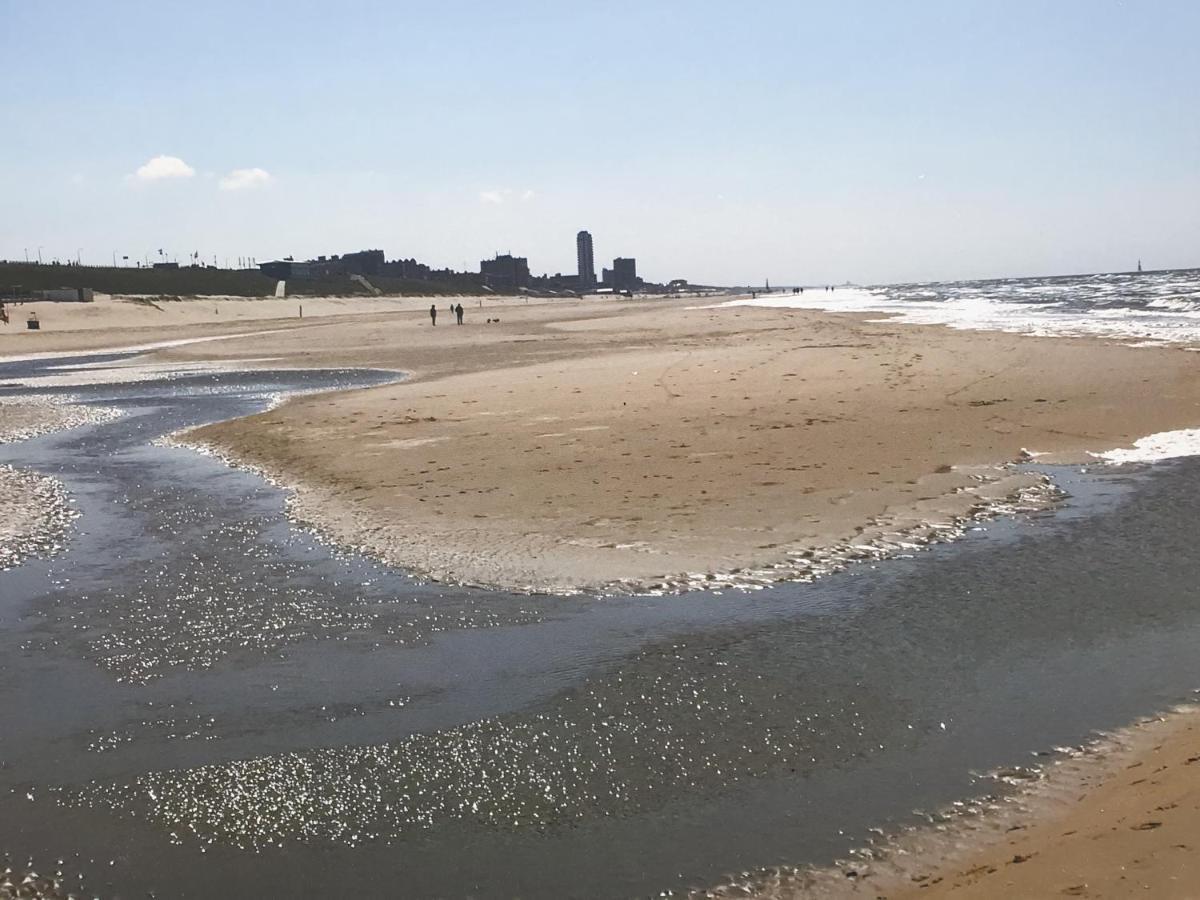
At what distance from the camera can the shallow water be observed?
200 inches

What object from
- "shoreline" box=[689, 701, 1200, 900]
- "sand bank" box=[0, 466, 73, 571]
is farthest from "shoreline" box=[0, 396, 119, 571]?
"shoreline" box=[689, 701, 1200, 900]

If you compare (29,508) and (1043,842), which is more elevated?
(29,508)

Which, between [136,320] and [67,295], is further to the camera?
[67,295]

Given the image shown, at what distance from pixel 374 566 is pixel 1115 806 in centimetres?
703

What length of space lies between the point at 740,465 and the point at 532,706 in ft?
24.4

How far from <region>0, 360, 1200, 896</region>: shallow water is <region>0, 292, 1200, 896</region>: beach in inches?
25.0

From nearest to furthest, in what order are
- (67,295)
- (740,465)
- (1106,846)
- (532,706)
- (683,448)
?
1. (1106,846)
2. (532,706)
3. (740,465)
4. (683,448)
5. (67,295)

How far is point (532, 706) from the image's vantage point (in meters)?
6.73

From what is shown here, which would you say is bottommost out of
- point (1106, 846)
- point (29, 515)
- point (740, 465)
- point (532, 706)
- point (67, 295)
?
point (532, 706)

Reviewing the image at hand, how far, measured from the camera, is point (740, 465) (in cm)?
1362

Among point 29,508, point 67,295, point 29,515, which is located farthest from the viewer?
point 67,295

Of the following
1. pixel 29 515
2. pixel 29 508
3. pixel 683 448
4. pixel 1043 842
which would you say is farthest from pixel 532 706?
pixel 29 508

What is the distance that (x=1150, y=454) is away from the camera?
1388cm

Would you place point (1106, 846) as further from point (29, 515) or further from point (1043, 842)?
point (29, 515)
